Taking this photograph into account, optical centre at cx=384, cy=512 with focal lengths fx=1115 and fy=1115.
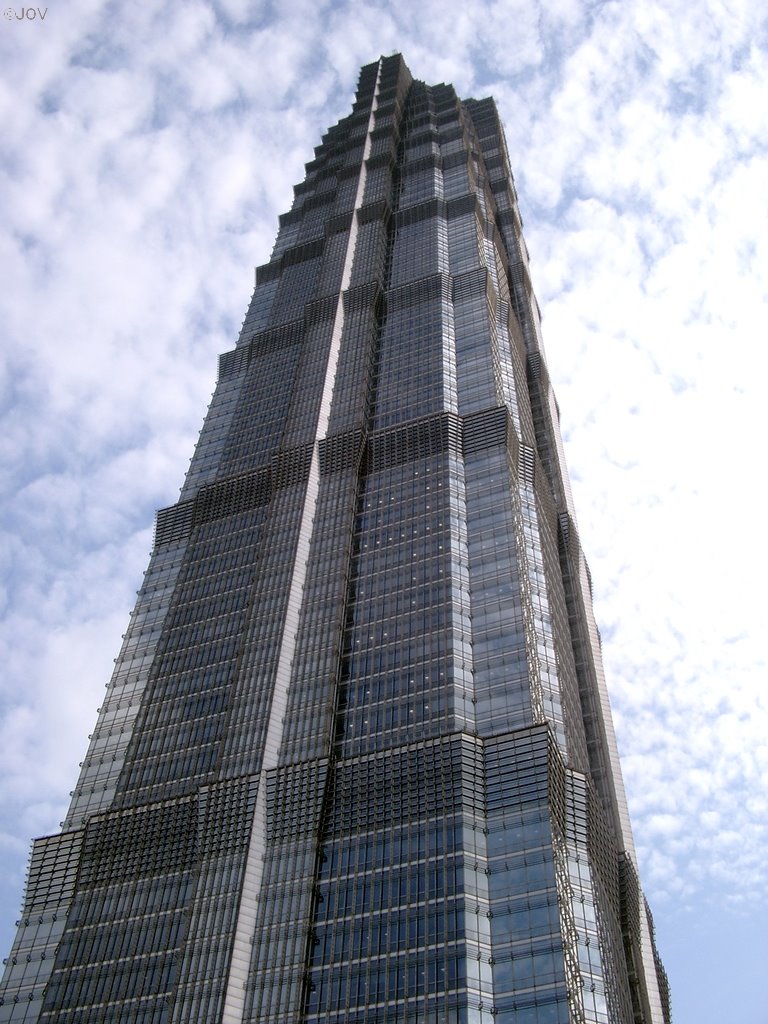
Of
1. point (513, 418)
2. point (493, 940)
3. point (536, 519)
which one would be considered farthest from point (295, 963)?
point (513, 418)

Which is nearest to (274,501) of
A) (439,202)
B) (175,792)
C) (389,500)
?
(389,500)

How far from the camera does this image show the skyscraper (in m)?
85.8

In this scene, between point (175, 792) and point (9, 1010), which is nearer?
point (9, 1010)

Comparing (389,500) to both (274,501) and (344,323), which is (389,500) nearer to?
(274,501)

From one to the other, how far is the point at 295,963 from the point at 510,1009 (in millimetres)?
17535

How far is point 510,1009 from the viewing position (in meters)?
79.2

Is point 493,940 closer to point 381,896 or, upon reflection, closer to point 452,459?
point 381,896

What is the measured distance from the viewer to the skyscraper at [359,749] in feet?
282

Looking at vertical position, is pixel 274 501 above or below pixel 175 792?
above

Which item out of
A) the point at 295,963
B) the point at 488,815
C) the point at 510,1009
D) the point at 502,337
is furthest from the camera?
the point at 502,337

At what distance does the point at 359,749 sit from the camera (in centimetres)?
10281

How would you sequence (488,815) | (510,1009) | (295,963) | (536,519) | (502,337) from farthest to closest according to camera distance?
(502,337)
(536,519)
(488,815)
(295,963)
(510,1009)

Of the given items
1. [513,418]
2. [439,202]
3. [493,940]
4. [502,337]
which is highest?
[439,202]

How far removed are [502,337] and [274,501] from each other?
154 feet
